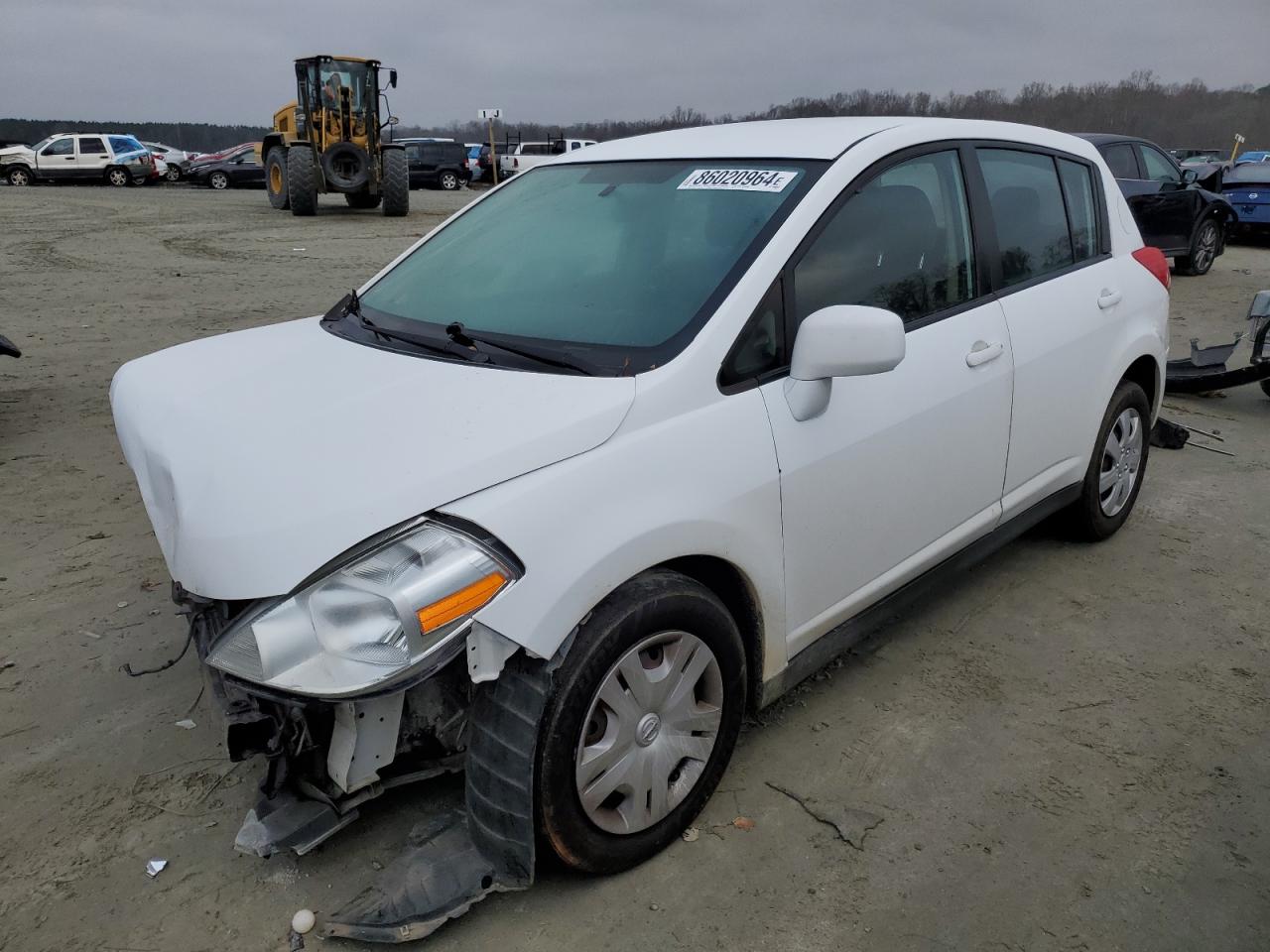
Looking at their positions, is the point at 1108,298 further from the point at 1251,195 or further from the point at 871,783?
the point at 1251,195

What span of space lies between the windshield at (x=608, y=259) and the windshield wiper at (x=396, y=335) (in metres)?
0.04

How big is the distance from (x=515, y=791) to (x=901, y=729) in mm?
1440

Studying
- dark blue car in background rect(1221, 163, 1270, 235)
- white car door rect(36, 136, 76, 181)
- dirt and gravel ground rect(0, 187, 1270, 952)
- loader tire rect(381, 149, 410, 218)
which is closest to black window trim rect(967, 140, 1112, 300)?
dirt and gravel ground rect(0, 187, 1270, 952)

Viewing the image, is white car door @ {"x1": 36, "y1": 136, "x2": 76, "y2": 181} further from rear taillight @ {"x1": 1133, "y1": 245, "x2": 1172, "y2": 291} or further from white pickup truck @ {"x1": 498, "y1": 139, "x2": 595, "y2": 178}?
rear taillight @ {"x1": 1133, "y1": 245, "x2": 1172, "y2": 291}

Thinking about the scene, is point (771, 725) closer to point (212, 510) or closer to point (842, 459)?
point (842, 459)

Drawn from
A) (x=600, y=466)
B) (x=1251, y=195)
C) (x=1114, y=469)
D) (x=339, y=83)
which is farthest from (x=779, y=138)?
(x=339, y=83)

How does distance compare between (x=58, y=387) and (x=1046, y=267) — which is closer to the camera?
(x=1046, y=267)

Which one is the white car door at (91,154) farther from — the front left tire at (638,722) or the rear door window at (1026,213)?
the front left tire at (638,722)

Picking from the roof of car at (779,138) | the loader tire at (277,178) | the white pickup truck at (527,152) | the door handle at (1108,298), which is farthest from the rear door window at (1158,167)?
the white pickup truck at (527,152)

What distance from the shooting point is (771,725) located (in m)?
3.04

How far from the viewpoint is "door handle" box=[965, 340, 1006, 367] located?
10.2 ft

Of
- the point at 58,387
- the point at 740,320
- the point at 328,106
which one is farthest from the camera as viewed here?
the point at 328,106

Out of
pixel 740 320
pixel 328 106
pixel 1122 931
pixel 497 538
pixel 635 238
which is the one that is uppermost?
pixel 328 106

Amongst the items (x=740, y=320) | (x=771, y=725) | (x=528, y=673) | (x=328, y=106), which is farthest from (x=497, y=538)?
(x=328, y=106)
